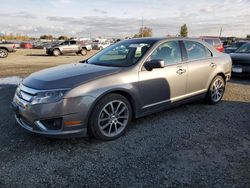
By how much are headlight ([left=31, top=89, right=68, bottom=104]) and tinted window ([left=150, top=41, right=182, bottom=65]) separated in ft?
5.87

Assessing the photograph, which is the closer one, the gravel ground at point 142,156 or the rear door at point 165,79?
the gravel ground at point 142,156

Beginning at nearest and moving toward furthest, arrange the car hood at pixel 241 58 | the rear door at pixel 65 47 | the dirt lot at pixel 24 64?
the car hood at pixel 241 58, the dirt lot at pixel 24 64, the rear door at pixel 65 47

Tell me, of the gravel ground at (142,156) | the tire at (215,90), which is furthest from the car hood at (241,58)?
the gravel ground at (142,156)

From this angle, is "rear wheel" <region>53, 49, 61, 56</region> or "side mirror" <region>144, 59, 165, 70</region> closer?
"side mirror" <region>144, 59, 165, 70</region>

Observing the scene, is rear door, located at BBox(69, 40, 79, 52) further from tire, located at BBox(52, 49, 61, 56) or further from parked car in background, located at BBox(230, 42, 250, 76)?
parked car in background, located at BBox(230, 42, 250, 76)

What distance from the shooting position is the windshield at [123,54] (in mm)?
4602

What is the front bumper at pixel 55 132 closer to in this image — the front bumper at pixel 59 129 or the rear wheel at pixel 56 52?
the front bumper at pixel 59 129

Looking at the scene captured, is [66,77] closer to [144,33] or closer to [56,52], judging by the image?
[56,52]

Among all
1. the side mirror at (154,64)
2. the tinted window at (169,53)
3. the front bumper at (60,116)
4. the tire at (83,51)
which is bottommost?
the tire at (83,51)

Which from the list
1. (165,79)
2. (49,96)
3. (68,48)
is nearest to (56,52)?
(68,48)

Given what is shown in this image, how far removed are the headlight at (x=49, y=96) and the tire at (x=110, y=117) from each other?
1.79ft

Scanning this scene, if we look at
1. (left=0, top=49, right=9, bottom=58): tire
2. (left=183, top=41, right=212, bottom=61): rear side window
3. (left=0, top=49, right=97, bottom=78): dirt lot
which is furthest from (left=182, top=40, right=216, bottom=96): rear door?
(left=0, top=49, right=9, bottom=58): tire

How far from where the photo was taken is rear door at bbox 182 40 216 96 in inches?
209

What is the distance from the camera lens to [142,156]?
3.60 meters
